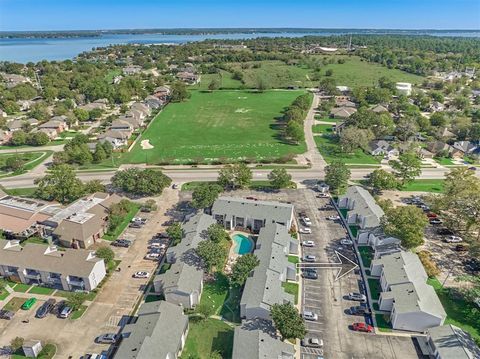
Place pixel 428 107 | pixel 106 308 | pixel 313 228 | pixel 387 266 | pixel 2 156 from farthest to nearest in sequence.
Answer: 1. pixel 428 107
2. pixel 2 156
3. pixel 313 228
4. pixel 387 266
5. pixel 106 308

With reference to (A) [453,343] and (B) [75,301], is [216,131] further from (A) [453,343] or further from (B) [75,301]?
(A) [453,343]

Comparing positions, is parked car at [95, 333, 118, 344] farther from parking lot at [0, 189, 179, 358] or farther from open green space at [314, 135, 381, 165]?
open green space at [314, 135, 381, 165]

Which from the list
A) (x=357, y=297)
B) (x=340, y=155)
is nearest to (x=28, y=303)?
(x=357, y=297)

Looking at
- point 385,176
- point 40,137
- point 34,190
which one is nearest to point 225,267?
point 385,176

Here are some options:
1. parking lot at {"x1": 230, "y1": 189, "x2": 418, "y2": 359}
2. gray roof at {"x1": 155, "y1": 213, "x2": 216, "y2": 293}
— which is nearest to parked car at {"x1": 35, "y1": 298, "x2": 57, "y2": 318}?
gray roof at {"x1": 155, "y1": 213, "x2": 216, "y2": 293}

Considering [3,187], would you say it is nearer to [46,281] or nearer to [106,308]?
[46,281]

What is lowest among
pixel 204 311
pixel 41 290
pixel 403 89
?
pixel 41 290
